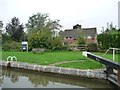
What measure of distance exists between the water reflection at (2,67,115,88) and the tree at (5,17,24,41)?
29.8 meters

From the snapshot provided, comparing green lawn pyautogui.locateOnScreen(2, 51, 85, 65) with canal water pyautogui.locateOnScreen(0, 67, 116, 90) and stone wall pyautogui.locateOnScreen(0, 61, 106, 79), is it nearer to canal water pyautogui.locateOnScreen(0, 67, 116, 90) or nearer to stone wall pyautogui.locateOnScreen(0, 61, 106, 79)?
stone wall pyautogui.locateOnScreen(0, 61, 106, 79)

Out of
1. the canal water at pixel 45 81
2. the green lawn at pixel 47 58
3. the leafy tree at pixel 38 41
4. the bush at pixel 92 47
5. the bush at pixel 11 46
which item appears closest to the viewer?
the canal water at pixel 45 81

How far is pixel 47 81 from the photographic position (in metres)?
13.3

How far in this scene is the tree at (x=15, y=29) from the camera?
4506cm

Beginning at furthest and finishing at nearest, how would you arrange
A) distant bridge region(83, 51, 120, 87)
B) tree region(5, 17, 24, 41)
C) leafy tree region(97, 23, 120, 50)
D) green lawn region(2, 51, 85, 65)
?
tree region(5, 17, 24, 41)
leafy tree region(97, 23, 120, 50)
green lawn region(2, 51, 85, 65)
distant bridge region(83, 51, 120, 87)

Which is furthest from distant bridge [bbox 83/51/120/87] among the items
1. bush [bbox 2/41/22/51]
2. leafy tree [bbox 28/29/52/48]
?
bush [bbox 2/41/22/51]

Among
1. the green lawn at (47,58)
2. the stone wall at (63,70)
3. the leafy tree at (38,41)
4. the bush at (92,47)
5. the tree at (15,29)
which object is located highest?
the tree at (15,29)

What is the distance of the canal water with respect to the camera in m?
12.1

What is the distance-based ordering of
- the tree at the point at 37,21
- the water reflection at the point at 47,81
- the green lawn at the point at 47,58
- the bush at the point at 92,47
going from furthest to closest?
the tree at the point at 37,21
the bush at the point at 92,47
the green lawn at the point at 47,58
the water reflection at the point at 47,81

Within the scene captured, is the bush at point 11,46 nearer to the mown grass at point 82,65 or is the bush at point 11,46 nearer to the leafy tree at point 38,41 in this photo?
the leafy tree at point 38,41

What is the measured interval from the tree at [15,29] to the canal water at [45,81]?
2983 cm

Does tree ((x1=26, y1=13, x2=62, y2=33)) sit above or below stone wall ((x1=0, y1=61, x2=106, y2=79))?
above

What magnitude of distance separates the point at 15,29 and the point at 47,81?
34.9m

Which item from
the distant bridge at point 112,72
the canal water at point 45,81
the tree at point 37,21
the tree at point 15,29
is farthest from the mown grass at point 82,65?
the tree at point 37,21
